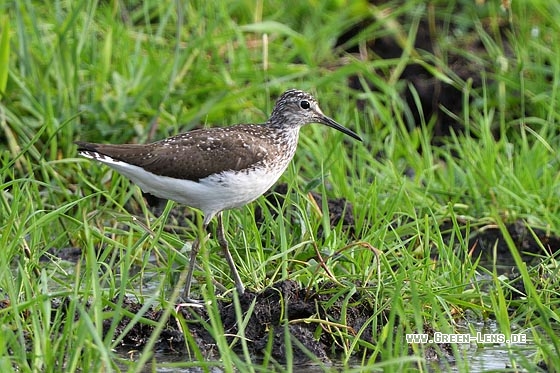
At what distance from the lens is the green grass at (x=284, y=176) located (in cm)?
512

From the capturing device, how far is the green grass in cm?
Result: 512

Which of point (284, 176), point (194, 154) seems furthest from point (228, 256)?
point (284, 176)

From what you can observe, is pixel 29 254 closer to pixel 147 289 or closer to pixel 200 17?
pixel 147 289

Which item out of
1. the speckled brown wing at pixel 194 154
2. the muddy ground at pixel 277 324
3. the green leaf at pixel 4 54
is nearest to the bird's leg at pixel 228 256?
the muddy ground at pixel 277 324

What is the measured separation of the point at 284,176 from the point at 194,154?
3.34 feet

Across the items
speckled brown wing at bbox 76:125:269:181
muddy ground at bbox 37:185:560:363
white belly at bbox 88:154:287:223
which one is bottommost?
muddy ground at bbox 37:185:560:363

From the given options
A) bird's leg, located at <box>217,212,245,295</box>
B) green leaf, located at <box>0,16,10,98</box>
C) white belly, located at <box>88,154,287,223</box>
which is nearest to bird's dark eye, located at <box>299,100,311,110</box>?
white belly, located at <box>88,154,287,223</box>

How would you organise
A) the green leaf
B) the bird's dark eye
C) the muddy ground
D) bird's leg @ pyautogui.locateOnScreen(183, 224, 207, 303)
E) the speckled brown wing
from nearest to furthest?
the muddy ground, bird's leg @ pyautogui.locateOnScreen(183, 224, 207, 303), the speckled brown wing, the bird's dark eye, the green leaf

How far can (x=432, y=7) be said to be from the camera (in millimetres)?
10617

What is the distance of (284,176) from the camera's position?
7.04 meters

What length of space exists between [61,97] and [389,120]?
99.5 inches

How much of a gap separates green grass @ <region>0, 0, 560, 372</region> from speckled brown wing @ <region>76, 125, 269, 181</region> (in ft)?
0.89

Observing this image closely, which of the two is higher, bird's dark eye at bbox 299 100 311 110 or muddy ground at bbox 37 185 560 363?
bird's dark eye at bbox 299 100 311 110

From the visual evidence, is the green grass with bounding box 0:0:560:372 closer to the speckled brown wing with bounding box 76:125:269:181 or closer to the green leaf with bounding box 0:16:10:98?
the green leaf with bounding box 0:16:10:98
